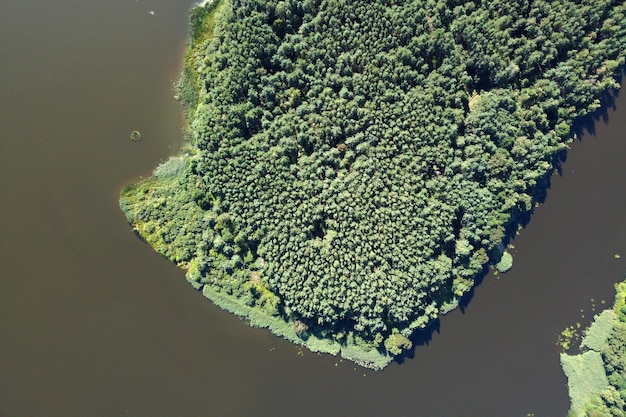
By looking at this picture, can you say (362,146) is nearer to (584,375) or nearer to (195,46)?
(195,46)

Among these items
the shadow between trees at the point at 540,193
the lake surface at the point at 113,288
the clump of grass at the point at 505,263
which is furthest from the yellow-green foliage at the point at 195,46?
the clump of grass at the point at 505,263

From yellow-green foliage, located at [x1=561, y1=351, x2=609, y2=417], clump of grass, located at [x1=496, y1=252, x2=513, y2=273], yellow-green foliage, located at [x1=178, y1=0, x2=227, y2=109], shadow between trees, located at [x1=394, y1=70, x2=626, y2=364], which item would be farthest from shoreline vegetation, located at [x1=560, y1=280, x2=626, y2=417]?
yellow-green foliage, located at [x1=178, y1=0, x2=227, y2=109]

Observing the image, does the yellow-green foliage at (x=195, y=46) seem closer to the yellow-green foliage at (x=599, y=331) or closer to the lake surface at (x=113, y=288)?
the lake surface at (x=113, y=288)

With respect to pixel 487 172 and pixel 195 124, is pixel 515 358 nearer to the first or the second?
pixel 487 172

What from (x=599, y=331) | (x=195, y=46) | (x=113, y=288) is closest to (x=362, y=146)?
(x=195, y=46)

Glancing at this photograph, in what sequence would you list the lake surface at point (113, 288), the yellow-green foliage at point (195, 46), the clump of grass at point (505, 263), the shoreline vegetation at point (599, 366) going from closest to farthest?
1. the lake surface at point (113, 288)
2. the yellow-green foliage at point (195, 46)
3. the shoreline vegetation at point (599, 366)
4. the clump of grass at point (505, 263)

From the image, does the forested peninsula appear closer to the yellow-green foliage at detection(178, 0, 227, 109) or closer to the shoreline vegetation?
the yellow-green foliage at detection(178, 0, 227, 109)
